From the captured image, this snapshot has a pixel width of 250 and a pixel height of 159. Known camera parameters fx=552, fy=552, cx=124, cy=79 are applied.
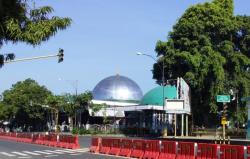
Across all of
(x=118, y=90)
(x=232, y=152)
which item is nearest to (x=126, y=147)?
(x=232, y=152)

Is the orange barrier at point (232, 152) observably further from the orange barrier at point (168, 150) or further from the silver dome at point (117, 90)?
the silver dome at point (117, 90)

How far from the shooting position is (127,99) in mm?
132625

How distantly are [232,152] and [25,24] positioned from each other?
37.9ft

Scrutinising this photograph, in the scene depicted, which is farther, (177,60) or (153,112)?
(153,112)

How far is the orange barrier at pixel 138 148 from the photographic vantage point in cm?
2910

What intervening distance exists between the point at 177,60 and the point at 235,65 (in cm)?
683

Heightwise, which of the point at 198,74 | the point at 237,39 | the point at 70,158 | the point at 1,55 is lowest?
the point at 70,158

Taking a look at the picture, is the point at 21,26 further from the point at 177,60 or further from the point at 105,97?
the point at 105,97

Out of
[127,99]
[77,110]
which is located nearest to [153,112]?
[77,110]

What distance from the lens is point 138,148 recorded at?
97.1ft

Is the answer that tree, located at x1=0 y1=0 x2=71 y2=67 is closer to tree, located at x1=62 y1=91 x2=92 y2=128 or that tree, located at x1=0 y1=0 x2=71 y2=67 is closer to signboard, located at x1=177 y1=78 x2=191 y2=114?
signboard, located at x1=177 y1=78 x2=191 y2=114

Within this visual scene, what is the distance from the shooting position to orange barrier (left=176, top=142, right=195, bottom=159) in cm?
2416

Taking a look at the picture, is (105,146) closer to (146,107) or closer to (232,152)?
(232,152)

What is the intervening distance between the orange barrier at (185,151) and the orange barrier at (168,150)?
0.47 metres
